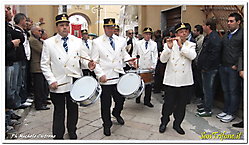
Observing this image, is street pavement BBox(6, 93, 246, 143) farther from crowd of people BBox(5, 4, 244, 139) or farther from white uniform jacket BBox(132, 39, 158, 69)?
white uniform jacket BBox(132, 39, 158, 69)

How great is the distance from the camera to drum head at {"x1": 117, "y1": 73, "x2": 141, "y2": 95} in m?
3.71

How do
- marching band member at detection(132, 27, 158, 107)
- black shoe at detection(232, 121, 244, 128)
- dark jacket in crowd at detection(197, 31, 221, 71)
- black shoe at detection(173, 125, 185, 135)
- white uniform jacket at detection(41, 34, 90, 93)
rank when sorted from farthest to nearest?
marching band member at detection(132, 27, 158, 107) → dark jacket in crowd at detection(197, 31, 221, 71) → black shoe at detection(232, 121, 244, 128) → black shoe at detection(173, 125, 185, 135) → white uniform jacket at detection(41, 34, 90, 93)

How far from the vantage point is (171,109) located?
381 cm

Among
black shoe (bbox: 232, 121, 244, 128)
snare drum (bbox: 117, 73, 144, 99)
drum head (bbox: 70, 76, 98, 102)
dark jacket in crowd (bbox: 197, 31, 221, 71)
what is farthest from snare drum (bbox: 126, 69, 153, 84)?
black shoe (bbox: 232, 121, 244, 128)

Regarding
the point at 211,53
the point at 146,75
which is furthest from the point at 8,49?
the point at 211,53

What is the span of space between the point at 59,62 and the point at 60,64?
0.03 m

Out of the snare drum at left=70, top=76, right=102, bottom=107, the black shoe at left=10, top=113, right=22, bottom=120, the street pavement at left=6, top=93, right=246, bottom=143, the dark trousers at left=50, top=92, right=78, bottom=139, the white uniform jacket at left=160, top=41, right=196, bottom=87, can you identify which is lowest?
the street pavement at left=6, top=93, right=246, bottom=143

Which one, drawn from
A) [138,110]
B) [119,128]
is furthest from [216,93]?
[119,128]

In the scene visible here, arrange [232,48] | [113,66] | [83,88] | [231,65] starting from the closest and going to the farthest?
1. [83,88]
2. [113,66]
3. [232,48]
4. [231,65]

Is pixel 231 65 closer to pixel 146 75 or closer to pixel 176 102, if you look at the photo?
pixel 176 102

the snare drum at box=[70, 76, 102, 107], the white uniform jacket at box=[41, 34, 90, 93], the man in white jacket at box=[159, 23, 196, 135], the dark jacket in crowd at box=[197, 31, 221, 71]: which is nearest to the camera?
the snare drum at box=[70, 76, 102, 107]

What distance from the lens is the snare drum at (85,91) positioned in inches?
120

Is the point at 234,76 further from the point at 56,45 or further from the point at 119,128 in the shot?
the point at 56,45

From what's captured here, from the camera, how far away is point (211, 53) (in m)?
4.36
